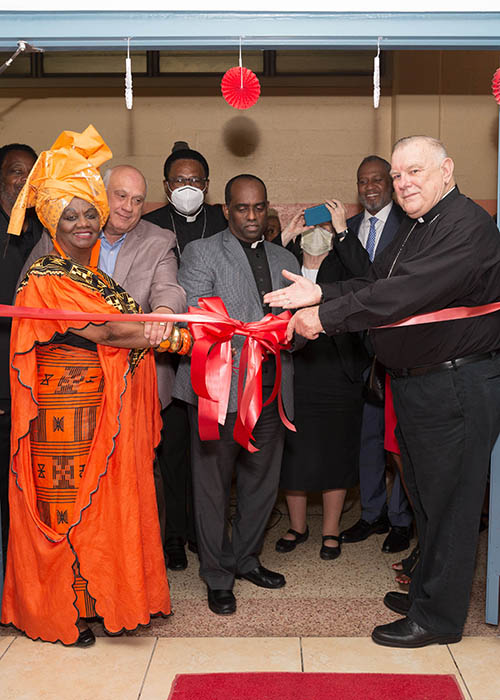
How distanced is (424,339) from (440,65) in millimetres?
3928

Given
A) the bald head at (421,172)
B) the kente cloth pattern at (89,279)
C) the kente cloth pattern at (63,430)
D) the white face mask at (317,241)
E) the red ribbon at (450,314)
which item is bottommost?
the kente cloth pattern at (63,430)

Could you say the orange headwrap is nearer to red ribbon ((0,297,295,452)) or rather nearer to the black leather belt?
red ribbon ((0,297,295,452))

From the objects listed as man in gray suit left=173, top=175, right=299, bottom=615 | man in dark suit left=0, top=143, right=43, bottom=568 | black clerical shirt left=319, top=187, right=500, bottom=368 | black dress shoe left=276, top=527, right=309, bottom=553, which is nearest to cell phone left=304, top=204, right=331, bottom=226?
man in gray suit left=173, top=175, right=299, bottom=615

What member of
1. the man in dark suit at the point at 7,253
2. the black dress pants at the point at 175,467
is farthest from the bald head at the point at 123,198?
the black dress pants at the point at 175,467

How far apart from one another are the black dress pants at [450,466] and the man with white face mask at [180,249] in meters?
1.35

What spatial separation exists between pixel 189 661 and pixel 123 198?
6.37 feet

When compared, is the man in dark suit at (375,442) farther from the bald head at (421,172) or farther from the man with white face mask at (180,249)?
the bald head at (421,172)

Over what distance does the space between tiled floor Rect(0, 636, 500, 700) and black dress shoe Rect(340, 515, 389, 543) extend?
1.13 m

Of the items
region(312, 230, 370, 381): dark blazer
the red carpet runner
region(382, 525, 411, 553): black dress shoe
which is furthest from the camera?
region(382, 525, 411, 553): black dress shoe

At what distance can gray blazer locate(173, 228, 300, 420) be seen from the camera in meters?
3.43

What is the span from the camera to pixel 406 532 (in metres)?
4.14

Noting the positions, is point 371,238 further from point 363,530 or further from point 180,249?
point 363,530

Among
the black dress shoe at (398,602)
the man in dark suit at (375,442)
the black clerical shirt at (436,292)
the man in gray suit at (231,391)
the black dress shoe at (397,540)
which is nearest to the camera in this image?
the black clerical shirt at (436,292)

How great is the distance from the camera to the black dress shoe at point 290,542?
4078 mm
